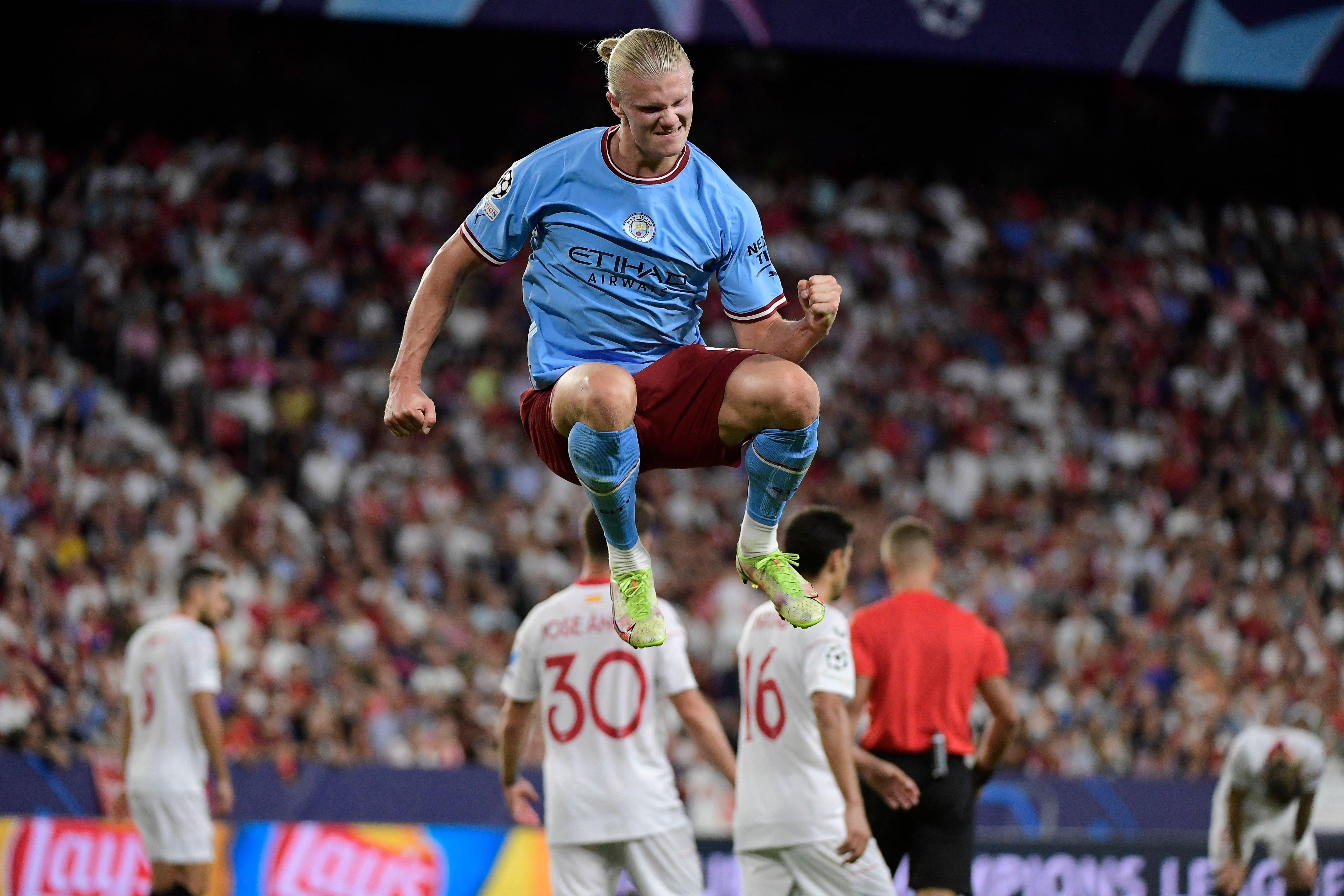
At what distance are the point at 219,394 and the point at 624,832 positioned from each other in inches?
351

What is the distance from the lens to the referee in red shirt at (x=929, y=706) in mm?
6301

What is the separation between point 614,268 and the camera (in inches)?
162

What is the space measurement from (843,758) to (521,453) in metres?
8.98

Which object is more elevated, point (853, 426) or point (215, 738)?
point (853, 426)

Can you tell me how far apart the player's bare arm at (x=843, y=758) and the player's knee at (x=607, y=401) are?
225 cm

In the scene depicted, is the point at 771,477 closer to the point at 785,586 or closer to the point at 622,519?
the point at 785,586

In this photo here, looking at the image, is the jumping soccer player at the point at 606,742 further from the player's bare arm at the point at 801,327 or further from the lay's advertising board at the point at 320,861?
the player's bare arm at the point at 801,327

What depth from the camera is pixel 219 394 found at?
14008 mm

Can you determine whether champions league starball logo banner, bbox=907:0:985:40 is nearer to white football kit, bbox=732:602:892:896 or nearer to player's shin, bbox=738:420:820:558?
white football kit, bbox=732:602:892:896

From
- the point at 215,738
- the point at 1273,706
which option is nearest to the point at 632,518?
the point at 215,738

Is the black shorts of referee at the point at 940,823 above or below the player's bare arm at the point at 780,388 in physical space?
A: below

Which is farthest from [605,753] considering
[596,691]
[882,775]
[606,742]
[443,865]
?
[443,865]

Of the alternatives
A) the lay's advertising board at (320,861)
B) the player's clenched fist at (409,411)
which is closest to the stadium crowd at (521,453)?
the lay's advertising board at (320,861)

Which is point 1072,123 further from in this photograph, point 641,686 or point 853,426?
point 641,686
